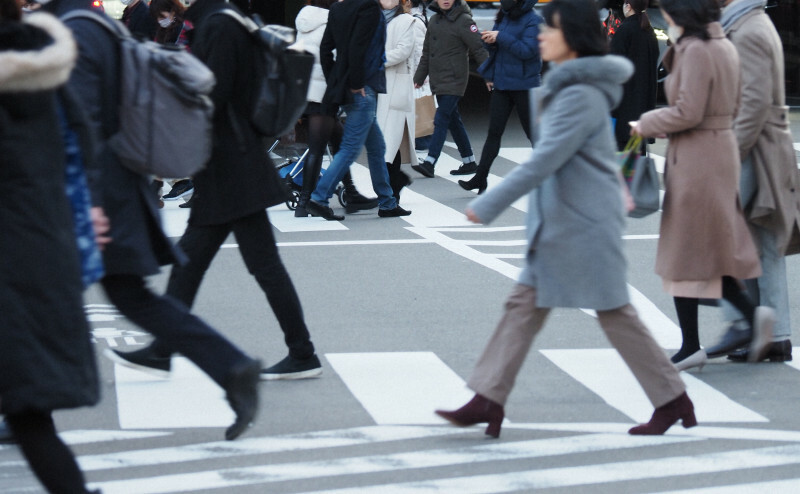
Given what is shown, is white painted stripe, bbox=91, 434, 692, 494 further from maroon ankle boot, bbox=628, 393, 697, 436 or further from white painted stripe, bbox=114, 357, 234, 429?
white painted stripe, bbox=114, 357, 234, 429

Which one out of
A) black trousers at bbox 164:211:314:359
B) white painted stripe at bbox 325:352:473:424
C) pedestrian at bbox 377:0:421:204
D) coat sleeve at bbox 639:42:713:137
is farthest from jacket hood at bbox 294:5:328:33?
coat sleeve at bbox 639:42:713:137

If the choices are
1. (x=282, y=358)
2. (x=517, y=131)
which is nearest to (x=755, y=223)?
(x=282, y=358)

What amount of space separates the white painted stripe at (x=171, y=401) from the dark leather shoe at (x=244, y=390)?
0.42 m

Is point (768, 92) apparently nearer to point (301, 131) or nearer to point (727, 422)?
point (727, 422)

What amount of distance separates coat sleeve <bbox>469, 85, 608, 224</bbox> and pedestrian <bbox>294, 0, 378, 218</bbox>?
5802mm

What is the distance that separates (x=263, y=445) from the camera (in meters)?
5.20

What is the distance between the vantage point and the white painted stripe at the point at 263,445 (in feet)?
16.4

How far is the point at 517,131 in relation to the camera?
17.6 meters

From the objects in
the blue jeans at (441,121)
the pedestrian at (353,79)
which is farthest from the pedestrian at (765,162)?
the blue jeans at (441,121)

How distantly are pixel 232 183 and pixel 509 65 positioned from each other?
6.40 meters

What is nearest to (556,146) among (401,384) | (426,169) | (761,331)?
(401,384)

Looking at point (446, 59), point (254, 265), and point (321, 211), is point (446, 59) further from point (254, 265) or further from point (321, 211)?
point (254, 265)

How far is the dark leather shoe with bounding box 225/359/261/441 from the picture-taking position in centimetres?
499

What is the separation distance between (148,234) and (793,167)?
3.08 meters
